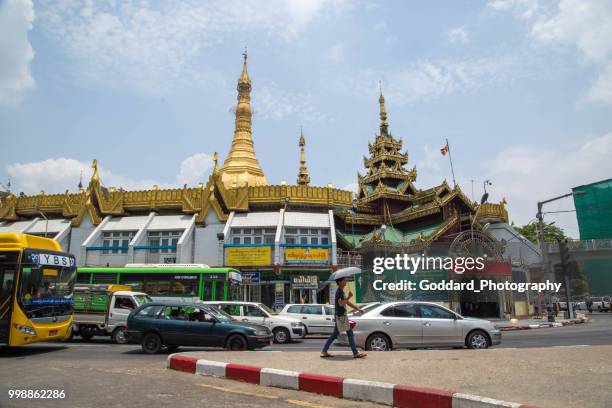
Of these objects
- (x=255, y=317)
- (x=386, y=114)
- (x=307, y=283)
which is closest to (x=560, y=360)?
(x=255, y=317)

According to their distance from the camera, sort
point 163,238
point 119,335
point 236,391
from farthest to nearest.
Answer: point 163,238 → point 119,335 → point 236,391

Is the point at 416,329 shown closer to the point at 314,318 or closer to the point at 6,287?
the point at 314,318

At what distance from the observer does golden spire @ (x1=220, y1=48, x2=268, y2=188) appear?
42938 mm

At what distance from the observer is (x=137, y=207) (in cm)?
3544

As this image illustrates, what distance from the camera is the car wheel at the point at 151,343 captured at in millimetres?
12664

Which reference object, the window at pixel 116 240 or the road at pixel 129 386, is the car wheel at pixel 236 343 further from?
the window at pixel 116 240

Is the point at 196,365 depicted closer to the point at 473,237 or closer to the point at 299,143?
the point at 473,237

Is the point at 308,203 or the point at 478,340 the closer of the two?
the point at 478,340

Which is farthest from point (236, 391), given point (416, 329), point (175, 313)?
point (175, 313)

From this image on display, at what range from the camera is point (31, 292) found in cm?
1227

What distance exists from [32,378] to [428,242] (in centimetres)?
2847

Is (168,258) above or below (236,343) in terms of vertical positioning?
above

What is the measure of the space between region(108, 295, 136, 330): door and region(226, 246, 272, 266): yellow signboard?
1363 centimetres

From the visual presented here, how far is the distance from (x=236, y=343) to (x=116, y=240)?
80.9 feet
